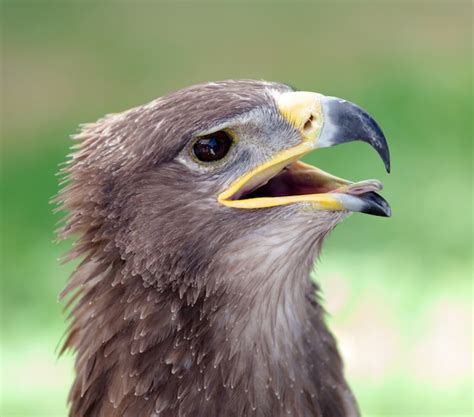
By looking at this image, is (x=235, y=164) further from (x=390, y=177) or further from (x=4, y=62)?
(x=4, y=62)

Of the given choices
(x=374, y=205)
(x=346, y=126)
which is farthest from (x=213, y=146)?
(x=374, y=205)

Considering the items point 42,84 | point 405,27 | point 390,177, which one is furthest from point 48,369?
point 405,27

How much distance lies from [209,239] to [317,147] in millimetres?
389

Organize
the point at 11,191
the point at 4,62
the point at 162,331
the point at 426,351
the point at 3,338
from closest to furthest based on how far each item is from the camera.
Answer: the point at 162,331
the point at 426,351
the point at 3,338
the point at 11,191
the point at 4,62

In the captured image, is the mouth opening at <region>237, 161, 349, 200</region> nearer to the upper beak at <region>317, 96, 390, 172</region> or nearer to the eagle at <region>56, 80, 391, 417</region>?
the eagle at <region>56, 80, 391, 417</region>

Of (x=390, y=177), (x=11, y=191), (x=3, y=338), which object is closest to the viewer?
(x=3, y=338)

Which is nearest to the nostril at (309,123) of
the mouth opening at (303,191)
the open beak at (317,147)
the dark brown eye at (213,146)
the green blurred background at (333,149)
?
the open beak at (317,147)

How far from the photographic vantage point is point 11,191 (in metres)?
7.77

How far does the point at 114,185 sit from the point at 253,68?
6838 mm

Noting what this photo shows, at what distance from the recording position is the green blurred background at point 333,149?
5484 mm

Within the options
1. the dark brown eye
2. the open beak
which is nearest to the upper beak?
the open beak

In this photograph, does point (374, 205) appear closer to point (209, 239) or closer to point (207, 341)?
point (209, 239)

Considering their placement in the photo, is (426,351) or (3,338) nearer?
(426,351)

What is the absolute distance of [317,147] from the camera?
253 centimetres
